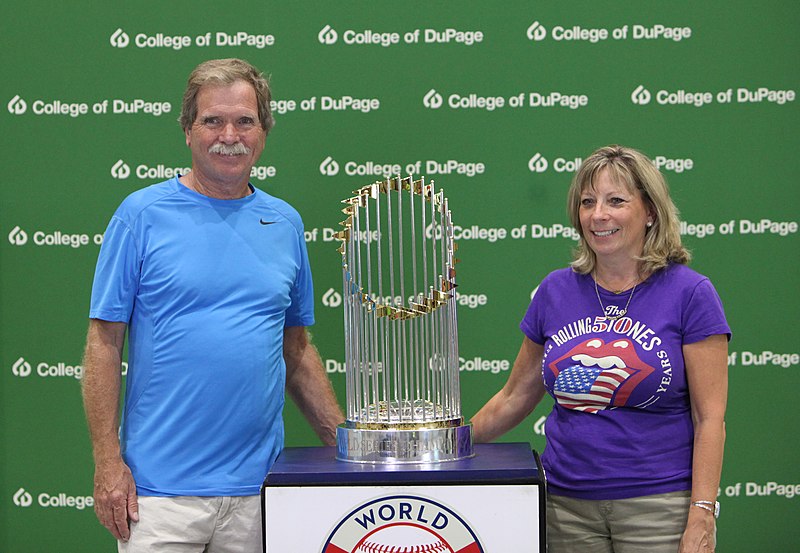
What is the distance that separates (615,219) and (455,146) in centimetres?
137

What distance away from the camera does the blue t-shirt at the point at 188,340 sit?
250 cm

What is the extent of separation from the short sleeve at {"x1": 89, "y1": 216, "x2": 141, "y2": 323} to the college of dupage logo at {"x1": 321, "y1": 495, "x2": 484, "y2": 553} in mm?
841

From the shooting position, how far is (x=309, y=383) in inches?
115

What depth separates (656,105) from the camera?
3666 mm

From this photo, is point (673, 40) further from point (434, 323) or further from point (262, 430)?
point (262, 430)

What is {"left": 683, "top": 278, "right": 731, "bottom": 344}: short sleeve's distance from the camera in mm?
2359

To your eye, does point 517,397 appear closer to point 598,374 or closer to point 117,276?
point 598,374

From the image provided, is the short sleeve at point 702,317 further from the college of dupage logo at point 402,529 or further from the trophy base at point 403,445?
the college of dupage logo at point 402,529

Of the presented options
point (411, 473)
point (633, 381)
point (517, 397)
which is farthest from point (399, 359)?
point (633, 381)

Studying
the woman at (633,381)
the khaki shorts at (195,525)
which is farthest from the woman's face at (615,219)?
the khaki shorts at (195,525)

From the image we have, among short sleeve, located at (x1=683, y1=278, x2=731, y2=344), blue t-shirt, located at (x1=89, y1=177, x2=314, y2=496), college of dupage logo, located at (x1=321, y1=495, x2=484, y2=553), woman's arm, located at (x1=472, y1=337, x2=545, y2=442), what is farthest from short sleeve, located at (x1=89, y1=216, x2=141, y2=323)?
short sleeve, located at (x1=683, y1=278, x2=731, y2=344)

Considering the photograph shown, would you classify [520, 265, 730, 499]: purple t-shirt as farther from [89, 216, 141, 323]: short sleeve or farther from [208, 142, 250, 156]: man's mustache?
[89, 216, 141, 323]: short sleeve

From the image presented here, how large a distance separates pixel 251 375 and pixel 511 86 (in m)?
1.75

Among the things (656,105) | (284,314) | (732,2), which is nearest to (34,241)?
(284,314)
